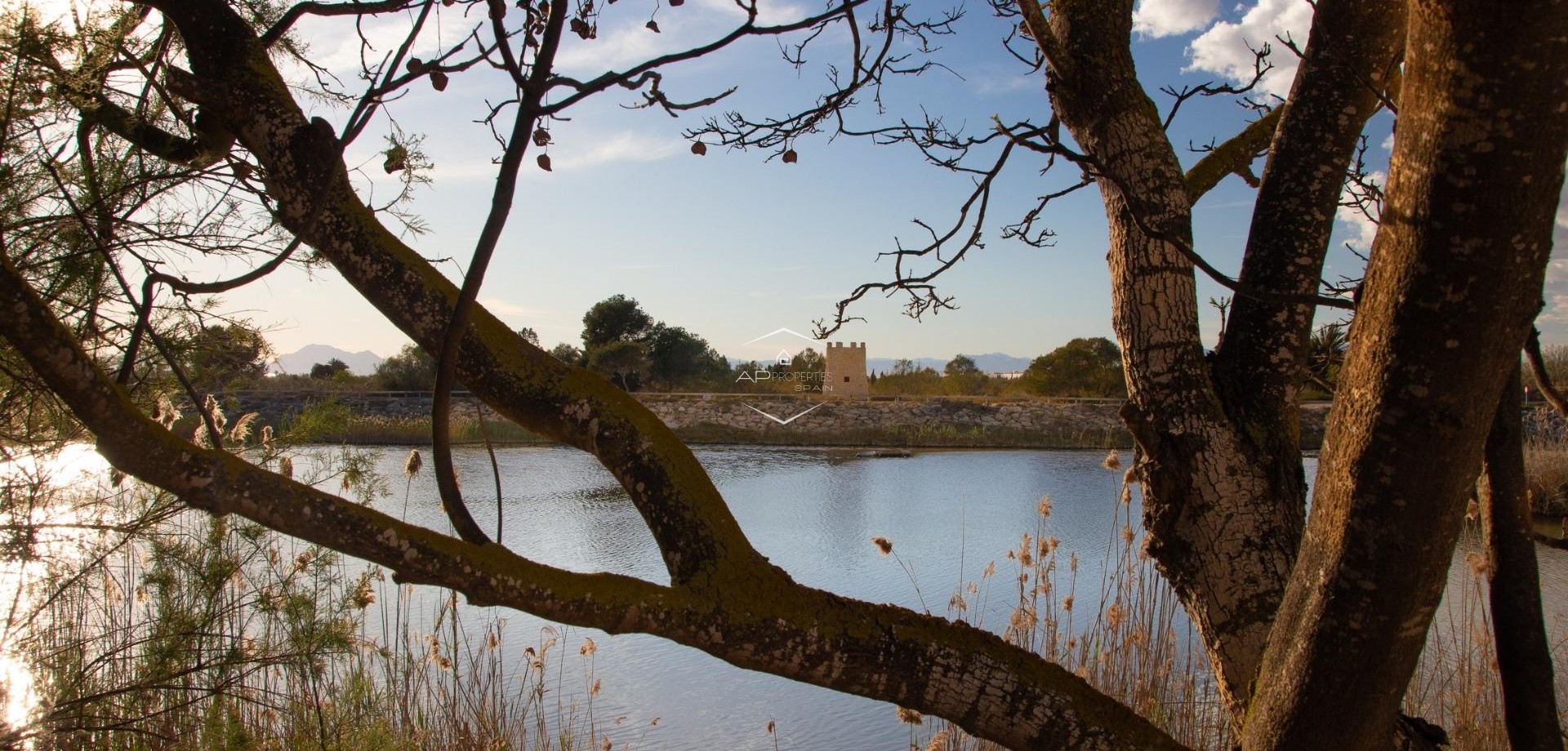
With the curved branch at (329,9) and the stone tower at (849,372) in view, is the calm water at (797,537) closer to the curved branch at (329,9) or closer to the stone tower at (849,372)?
the curved branch at (329,9)

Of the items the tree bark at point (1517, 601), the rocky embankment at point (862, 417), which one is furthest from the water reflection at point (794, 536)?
the rocky embankment at point (862, 417)

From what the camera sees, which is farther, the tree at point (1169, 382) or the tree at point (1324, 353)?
the tree at point (1324, 353)

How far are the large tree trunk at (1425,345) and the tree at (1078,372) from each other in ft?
58.2

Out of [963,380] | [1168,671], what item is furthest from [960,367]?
[1168,671]

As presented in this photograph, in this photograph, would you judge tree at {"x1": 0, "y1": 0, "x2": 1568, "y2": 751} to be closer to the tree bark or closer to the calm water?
the tree bark

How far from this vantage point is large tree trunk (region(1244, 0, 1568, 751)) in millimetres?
999

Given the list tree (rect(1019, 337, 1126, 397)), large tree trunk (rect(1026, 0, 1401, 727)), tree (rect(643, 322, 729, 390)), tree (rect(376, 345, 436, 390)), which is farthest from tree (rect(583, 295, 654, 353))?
large tree trunk (rect(1026, 0, 1401, 727))

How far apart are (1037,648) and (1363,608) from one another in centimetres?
306

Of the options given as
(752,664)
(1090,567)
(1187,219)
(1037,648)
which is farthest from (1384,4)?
(1090,567)

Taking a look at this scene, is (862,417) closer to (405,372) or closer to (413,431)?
(413,431)

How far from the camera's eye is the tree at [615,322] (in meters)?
22.2

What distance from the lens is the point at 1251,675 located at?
1644 millimetres

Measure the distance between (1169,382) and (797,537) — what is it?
5269 millimetres

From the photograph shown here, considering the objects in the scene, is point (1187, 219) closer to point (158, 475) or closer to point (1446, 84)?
point (1446, 84)
